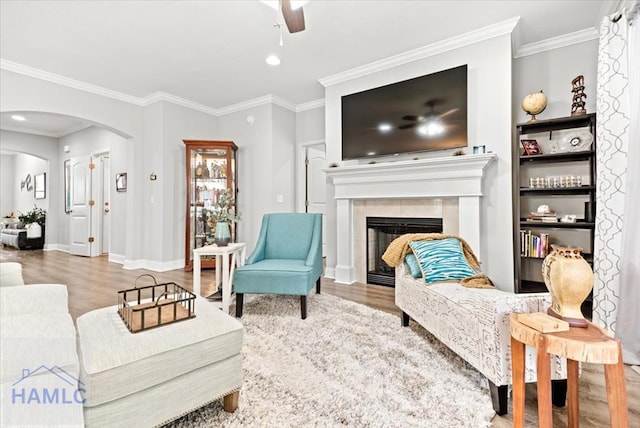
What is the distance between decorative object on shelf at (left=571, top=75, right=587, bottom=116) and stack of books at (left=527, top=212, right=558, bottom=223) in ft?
3.10

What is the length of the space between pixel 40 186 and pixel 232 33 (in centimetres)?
752

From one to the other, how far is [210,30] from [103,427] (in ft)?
10.4

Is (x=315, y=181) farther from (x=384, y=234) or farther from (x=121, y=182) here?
(x=121, y=182)

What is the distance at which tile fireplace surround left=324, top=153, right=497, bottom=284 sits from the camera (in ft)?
10.0

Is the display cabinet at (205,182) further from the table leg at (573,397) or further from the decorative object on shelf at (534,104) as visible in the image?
the table leg at (573,397)

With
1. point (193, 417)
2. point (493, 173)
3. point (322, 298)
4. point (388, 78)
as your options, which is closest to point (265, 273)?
point (322, 298)

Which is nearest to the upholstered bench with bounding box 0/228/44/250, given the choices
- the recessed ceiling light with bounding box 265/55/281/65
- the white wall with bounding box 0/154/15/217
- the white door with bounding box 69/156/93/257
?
the white door with bounding box 69/156/93/257

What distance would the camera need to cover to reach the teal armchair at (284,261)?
259cm

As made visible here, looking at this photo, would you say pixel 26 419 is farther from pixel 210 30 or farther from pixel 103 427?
pixel 210 30

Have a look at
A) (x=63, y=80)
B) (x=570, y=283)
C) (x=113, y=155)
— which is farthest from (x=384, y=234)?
A: (x=113, y=155)

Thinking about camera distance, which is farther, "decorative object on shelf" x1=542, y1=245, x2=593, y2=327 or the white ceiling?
the white ceiling

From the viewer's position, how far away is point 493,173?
302 centimetres

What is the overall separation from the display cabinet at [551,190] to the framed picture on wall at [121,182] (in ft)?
20.0

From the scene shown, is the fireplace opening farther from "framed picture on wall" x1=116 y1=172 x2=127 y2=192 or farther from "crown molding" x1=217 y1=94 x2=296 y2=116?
"framed picture on wall" x1=116 y1=172 x2=127 y2=192
